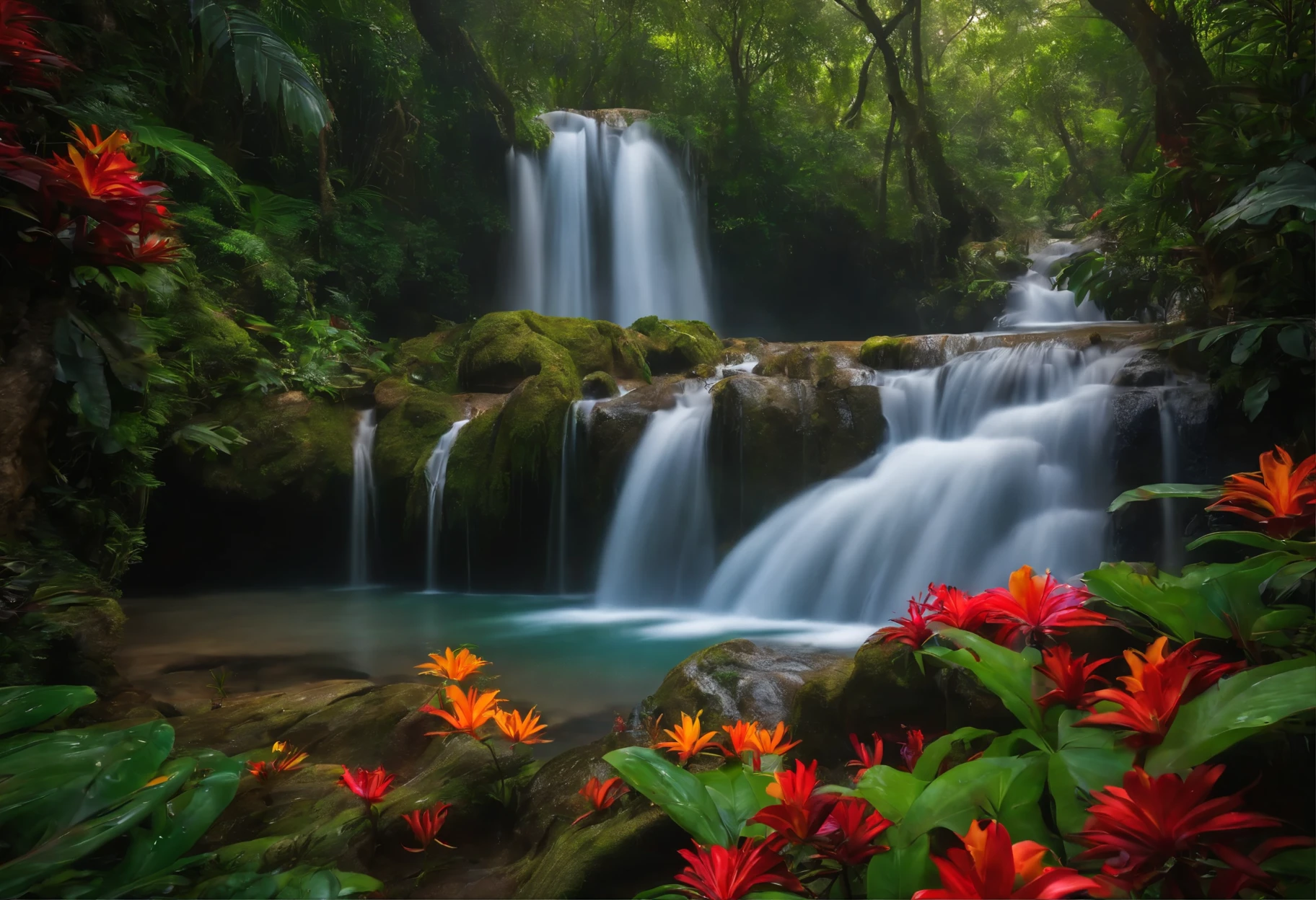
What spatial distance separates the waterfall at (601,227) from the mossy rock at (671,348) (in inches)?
125

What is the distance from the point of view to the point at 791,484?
6.57 metres

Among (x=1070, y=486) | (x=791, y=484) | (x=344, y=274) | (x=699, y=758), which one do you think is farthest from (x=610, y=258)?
(x=699, y=758)

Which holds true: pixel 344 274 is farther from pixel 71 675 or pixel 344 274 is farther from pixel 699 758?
pixel 699 758

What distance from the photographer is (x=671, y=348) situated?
10.1 m

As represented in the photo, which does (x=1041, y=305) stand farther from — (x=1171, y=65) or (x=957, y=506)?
(x=957, y=506)

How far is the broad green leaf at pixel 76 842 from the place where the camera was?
3.32 feet

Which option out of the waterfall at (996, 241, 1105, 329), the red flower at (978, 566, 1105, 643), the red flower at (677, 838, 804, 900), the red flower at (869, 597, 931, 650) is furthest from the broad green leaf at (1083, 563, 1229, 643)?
the waterfall at (996, 241, 1105, 329)

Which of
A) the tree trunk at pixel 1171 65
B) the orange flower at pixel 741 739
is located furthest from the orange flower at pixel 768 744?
the tree trunk at pixel 1171 65

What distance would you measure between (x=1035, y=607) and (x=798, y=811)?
1.79ft

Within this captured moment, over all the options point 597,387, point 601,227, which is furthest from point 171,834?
point 601,227

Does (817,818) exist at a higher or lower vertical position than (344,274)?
lower

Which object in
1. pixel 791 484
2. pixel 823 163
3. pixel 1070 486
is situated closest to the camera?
pixel 1070 486

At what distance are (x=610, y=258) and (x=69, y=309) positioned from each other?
11705 mm

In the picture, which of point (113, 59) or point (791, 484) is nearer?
point (113, 59)
